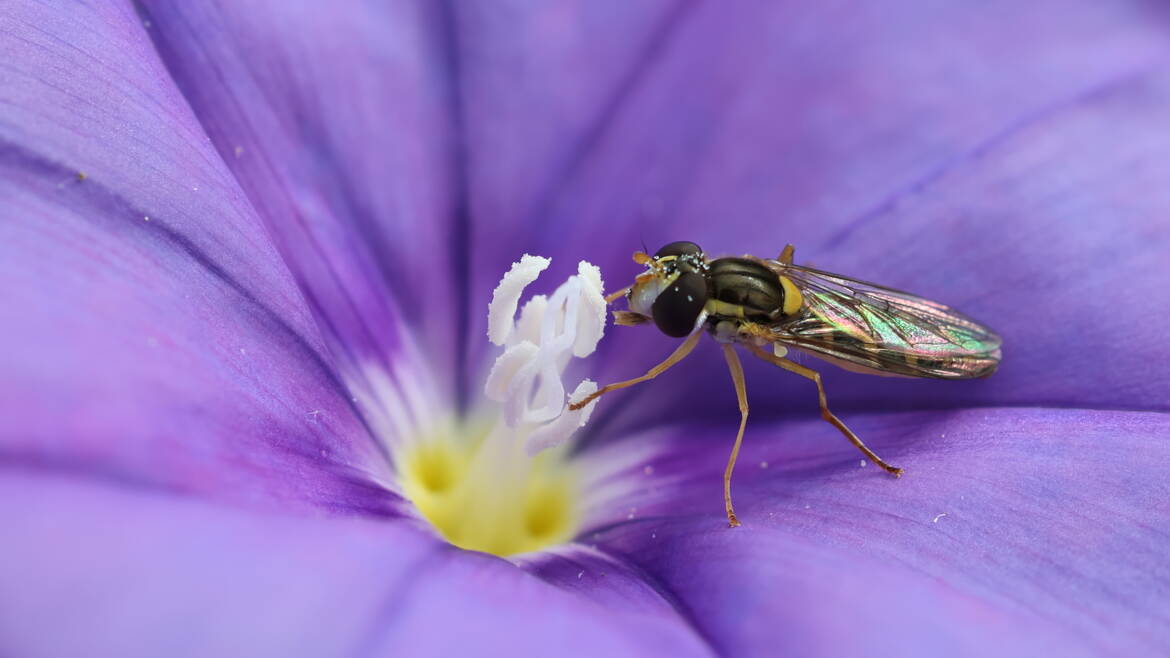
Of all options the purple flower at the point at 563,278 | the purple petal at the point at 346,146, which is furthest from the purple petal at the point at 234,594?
the purple petal at the point at 346,146

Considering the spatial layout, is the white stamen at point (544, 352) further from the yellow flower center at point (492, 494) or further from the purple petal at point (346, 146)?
the purple petal at point (346, 146)

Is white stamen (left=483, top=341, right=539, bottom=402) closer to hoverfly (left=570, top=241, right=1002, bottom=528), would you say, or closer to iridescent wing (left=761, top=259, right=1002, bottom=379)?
hoverfly (left=570, top=241, right=1002, bottom=528)

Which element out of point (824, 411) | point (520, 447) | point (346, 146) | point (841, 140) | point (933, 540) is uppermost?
point (346, 146)

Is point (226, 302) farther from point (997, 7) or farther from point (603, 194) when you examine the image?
point (997, 7)

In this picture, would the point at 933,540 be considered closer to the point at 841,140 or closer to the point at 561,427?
the point at 561,427

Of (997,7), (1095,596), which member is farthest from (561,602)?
(997,7)

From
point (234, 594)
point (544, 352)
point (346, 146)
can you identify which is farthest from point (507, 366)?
point (234, 594)

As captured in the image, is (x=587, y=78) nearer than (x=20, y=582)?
No
